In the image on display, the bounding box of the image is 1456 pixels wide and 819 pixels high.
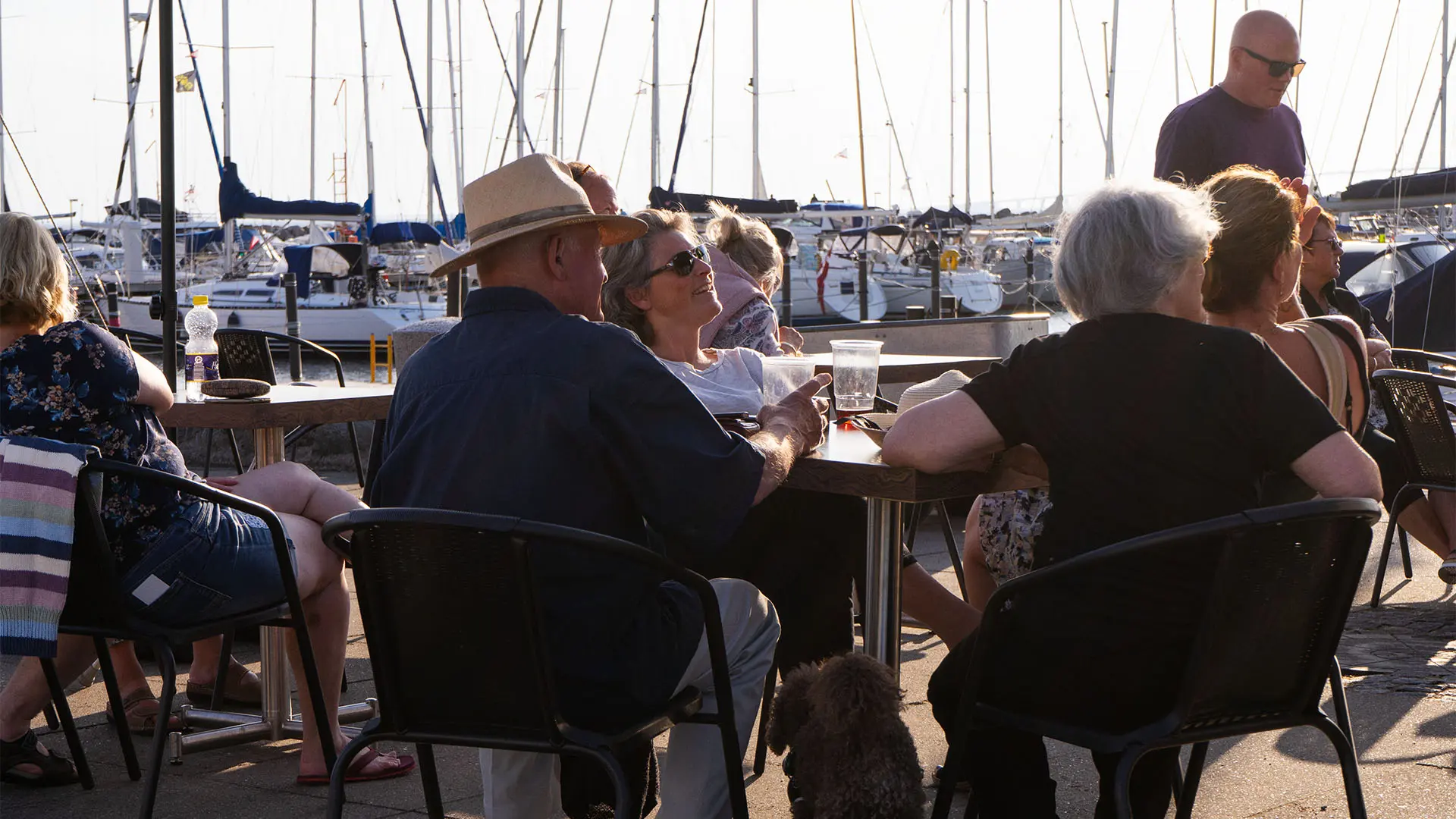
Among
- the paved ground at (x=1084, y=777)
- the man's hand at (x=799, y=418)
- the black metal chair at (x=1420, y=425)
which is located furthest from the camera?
the black metal chair at (x=1420, y=425)

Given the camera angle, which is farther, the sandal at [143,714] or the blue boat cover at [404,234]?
the blue boat cover at [404,234]

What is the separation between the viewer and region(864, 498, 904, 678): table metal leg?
9.39ft

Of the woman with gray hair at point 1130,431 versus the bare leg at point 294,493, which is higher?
the woman with gray hair at point 1130,431

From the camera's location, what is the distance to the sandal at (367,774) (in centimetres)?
343

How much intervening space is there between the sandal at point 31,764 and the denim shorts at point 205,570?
0.70 metres

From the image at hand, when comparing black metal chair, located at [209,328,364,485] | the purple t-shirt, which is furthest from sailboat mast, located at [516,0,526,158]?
the purple t-shirt

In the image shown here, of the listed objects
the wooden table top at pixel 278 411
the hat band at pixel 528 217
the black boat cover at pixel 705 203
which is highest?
the black boat cover at pixel 705 203

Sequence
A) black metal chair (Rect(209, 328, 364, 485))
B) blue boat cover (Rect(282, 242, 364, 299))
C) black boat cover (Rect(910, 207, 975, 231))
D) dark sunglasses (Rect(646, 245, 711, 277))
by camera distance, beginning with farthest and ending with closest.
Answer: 1. black boat cover (Rect(910, 207, 975, 231))
2. blue boat cover (Rect(282, 242, 364, 299))
3. black metal chair (Rect(209, 328, 364, 485))
4. dark sunglasses (Rect(646, 245, 711, 277))

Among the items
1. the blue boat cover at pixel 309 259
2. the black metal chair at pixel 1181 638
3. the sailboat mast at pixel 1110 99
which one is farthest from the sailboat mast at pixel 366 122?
the black metal chair at pixel 1181 638

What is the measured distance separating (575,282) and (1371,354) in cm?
305

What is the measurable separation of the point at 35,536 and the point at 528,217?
1.24 metres

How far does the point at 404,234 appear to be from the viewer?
92.1 ft

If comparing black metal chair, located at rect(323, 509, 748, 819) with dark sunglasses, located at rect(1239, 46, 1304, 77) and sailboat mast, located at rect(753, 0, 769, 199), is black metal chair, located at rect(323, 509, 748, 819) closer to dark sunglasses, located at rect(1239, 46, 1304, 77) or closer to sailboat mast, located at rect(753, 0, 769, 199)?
dark sunglasses, located at rect(1239, 46, 1304, 77)

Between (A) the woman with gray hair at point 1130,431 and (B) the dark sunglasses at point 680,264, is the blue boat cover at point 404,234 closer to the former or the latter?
(B) the dark sunglasses at point 680,264
